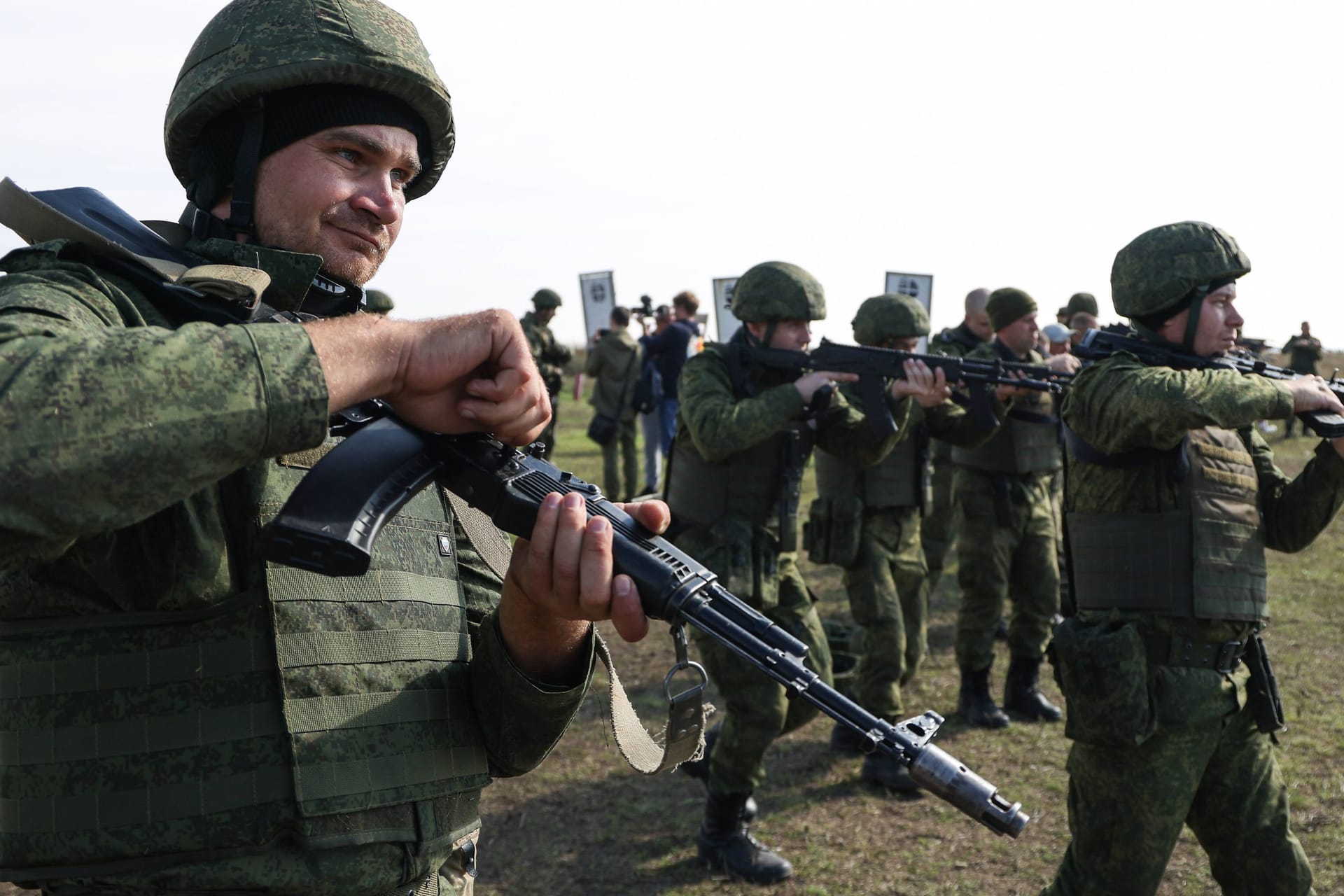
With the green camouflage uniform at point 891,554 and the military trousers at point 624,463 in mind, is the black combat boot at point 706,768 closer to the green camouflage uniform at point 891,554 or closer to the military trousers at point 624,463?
the green camouflage uniform at point 891,554

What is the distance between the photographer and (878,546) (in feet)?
22.1

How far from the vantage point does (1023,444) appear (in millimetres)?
7457

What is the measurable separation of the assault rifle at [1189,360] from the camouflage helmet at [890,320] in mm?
2469

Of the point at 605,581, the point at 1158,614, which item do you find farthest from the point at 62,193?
the point at 1158,614

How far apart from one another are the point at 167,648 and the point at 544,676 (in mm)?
641

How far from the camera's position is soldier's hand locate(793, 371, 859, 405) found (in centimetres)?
563

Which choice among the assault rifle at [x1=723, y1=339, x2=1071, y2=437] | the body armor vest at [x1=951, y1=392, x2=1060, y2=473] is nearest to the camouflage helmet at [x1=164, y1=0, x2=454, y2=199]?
the assault rifle at [x1=723, y1=339, x2=1071, y2=437]

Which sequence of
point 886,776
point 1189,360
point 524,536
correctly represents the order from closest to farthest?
1. point 524,536
2. point 1189,360
3. point 886,776

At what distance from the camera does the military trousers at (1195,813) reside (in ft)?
11.9

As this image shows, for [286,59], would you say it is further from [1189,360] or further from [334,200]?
[1189,360]

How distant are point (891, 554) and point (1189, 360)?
9.45ft

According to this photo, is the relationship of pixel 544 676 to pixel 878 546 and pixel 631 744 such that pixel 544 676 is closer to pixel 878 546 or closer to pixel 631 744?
pixel 631 744

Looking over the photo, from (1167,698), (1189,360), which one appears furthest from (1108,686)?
(1189,360)

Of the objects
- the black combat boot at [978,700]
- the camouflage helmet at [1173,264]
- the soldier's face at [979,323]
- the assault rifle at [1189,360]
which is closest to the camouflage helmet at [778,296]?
the assault rifle at [1189,360]
